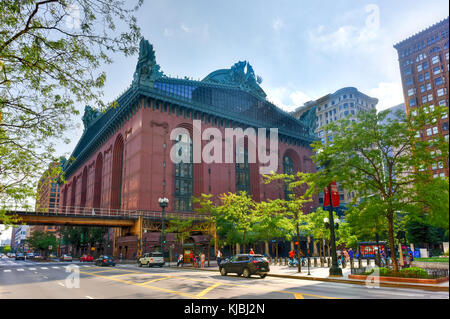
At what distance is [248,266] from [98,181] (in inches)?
2642

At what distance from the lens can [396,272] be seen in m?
16.9

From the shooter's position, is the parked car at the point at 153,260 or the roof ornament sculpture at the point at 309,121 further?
the roof ornament sculpture at the point at 309,121

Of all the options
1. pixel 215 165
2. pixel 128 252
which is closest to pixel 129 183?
pixel 128 252

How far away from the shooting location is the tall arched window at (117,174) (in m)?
67.1

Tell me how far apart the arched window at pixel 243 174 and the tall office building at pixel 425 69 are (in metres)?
47.7

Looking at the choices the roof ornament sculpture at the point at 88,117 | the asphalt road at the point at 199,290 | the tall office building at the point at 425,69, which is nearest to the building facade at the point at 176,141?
the roof ornament sculpture at the point at 88,117

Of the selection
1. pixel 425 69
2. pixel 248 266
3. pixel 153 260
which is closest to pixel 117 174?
pixel 153 260

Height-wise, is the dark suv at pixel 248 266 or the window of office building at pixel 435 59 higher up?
the window of office building at pixel 435 59

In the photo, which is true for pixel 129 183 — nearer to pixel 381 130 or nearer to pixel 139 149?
pixel 139 149

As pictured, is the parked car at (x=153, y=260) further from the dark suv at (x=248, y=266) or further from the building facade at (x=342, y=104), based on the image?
the building facade at (x=342, y=104)

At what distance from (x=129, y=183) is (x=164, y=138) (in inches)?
404

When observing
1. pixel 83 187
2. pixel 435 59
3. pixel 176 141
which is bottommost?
pixel 83 187

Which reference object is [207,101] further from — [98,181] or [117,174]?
[98,181]

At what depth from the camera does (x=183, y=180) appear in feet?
196
